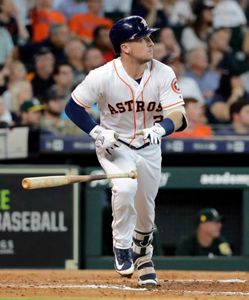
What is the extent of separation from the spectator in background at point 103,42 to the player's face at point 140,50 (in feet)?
18.1

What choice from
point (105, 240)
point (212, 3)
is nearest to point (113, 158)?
point (105, 240)

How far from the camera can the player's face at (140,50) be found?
6570 mm

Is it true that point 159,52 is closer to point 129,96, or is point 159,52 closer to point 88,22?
point 88,22

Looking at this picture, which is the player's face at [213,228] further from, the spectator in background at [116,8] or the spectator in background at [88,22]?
the spectator in background at [116,8]

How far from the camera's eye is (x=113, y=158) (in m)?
6.65

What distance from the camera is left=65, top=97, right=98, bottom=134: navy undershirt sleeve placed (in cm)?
665

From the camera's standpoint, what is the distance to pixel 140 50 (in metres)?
6.57

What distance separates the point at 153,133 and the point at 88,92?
0.60m

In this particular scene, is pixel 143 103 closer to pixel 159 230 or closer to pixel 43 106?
pixel 159 230

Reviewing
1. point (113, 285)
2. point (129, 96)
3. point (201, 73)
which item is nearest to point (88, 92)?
point (129, 96)

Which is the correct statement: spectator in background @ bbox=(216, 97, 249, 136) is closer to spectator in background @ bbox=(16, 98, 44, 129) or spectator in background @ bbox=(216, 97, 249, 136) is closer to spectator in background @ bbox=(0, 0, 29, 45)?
spectator in background @ bbox=(16, 98, 44, 129)

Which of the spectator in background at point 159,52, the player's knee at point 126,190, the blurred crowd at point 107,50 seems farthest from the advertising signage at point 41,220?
the spectator in background at point 159,52

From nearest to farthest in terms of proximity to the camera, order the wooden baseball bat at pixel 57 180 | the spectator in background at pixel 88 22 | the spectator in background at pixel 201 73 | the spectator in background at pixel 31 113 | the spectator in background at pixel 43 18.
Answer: the wooden baseball bat at pixel 57 180 < the spectator in background at pixel 31 113 < the spectator in background at pixel 201 73 < the spectator in background at pixel 43 18 < the spectator in background at pixel 88 22

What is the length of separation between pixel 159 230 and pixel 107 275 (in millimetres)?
1286
